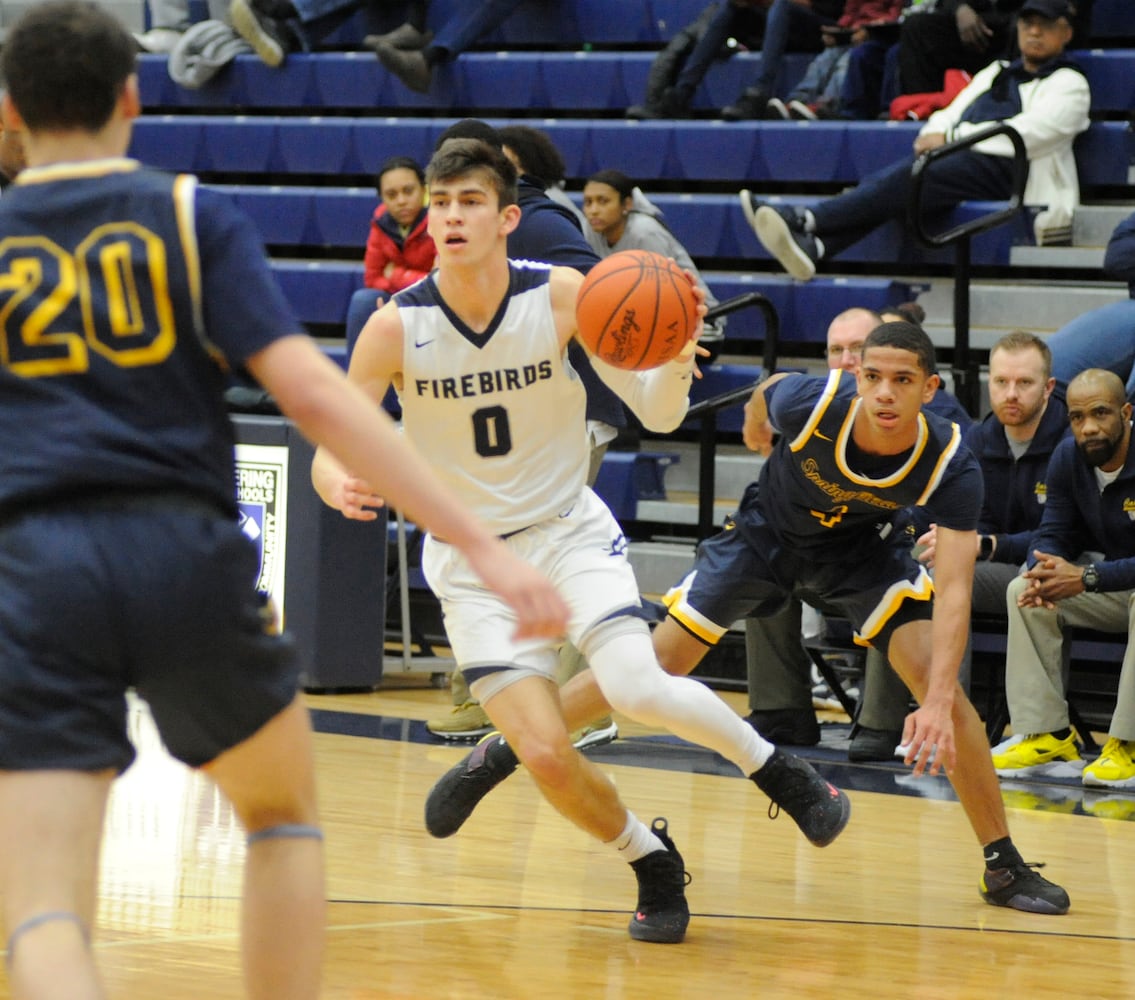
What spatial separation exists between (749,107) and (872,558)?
5.75m

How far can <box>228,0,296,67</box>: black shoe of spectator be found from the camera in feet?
37.9

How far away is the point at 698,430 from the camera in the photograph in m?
9.30

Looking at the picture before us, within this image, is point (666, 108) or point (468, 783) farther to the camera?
point (666, 108)

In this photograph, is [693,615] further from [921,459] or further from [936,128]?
[936,128]

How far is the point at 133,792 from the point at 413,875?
54.2 inches

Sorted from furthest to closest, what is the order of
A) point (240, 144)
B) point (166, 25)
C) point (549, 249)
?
point (166, 25)
point (240, 144)
point (549, 249)

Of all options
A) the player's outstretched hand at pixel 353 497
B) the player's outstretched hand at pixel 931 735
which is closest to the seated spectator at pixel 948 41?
the player's outstretched hand at pixel 931 735

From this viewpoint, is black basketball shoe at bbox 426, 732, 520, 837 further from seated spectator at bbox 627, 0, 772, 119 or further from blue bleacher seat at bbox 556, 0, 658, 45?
blue bleacher seat at bbox 556, 0, 658, 45

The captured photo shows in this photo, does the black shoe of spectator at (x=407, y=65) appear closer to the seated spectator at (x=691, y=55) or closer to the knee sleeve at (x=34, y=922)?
the seated spectator at (x=691, y=55)

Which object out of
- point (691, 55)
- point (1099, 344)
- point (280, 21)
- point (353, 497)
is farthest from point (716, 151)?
point (353, 497)

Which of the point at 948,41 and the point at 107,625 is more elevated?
the point at 948,41

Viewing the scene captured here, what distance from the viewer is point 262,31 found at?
1163cm

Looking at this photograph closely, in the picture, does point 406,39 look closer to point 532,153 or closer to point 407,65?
point 407,65

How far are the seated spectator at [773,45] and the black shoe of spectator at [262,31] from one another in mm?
3239
